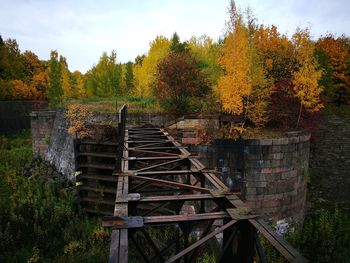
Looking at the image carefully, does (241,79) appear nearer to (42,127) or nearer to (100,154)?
(100,154)

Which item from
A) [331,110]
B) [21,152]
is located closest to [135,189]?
[331,110]

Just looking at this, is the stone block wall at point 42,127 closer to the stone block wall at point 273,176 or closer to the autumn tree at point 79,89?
the stone block wall at point 273,176

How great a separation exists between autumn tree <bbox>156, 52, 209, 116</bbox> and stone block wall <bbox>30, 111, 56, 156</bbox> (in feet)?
31.1

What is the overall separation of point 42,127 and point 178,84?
11.5 meters

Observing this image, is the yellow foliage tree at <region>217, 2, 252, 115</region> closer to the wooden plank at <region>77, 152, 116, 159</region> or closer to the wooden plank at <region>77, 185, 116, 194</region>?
the wooden plank at <region>77, 152, 116, 159</region>

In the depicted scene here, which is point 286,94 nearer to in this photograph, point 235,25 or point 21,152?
point 235,25

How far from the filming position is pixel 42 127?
22.3 meters

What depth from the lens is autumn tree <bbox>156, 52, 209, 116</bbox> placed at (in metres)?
17.4

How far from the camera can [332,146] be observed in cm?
2002

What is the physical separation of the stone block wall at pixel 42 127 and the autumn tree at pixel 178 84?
31.1 feet

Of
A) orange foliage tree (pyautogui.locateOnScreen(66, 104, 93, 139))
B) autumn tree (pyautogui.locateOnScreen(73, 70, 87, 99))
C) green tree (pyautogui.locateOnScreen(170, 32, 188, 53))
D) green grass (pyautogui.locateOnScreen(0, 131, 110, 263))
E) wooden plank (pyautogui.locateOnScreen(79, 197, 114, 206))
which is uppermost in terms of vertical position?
green tree (pyautogui.locateOnScreen(170, 32, 188, 53))

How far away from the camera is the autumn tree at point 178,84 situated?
686 inches

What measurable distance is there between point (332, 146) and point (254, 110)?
9.51 metres

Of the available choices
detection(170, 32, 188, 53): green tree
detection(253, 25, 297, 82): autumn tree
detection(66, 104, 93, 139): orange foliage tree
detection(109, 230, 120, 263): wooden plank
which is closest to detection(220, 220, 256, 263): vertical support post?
detection(109, 230, 120, 263): wooden plank
